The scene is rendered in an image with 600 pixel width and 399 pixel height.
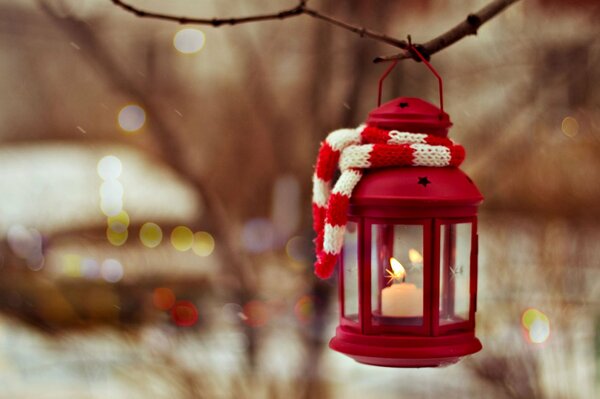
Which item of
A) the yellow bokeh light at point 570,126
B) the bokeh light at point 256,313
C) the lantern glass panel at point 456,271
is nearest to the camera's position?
the lantern glass panel at point 456,271

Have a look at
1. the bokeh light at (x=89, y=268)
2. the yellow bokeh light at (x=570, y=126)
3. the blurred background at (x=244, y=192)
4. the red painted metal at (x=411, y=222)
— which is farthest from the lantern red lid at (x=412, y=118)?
the bokeh light at (x=89, y=268)

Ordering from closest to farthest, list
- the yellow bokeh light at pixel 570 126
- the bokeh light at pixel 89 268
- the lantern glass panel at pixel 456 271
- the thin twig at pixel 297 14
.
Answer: the thin twig at pixel 297 14, the lantern glass panel at pixel 456 271, the yellow bokeh light at pixel 570 126, the bokeh light at pixel 89 268

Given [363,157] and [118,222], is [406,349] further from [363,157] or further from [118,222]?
[118,222]

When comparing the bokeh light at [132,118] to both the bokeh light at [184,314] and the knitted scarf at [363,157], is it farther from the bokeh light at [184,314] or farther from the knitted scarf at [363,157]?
the knitted scarf at [363,157]

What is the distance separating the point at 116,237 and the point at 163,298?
0.85 ft

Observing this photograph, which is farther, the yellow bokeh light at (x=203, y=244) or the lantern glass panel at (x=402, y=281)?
the yellow bokeh light at (x=203, y=244)

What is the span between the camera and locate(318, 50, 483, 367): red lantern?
1139 mm

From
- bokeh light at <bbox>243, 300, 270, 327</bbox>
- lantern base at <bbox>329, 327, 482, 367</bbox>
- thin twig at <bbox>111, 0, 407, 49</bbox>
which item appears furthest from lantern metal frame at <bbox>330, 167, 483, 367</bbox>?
bokeh light at <bbox>243, 300, 270, 327</bbox>

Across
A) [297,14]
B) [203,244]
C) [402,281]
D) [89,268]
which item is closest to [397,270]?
[402,281]

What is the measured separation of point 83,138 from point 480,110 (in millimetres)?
1293

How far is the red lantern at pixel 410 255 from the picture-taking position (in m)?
1.14

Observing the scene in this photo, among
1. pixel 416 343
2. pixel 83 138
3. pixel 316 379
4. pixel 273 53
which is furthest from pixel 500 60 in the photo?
pixel 416 343

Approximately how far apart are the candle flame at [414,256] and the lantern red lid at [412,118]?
17 centimetres

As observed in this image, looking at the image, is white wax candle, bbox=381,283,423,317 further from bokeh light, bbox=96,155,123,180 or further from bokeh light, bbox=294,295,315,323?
bokeh light, bbox=96,155,123,180
